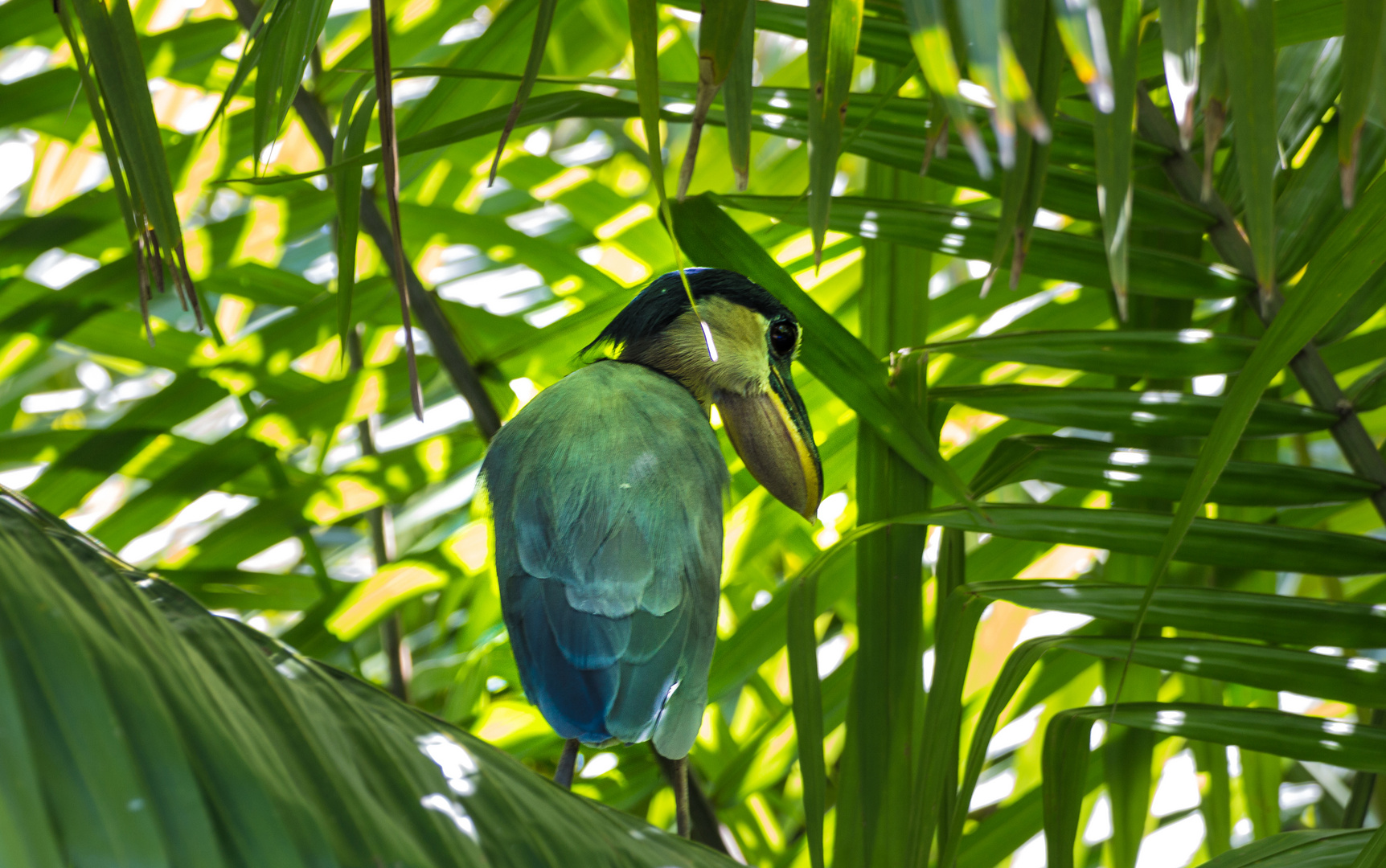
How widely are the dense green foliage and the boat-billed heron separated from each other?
2.9 inches

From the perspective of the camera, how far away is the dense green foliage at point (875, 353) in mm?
294

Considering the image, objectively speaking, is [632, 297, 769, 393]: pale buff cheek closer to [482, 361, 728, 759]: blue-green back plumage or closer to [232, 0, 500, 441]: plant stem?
[482, 361, 728, 759]: blue-green back plumage

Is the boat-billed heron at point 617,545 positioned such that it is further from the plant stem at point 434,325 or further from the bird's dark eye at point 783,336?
the plant stem at point 434,325

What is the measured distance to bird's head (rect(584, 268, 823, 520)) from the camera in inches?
17.7

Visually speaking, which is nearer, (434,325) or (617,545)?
(617,545)

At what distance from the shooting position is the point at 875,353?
55 centimetres

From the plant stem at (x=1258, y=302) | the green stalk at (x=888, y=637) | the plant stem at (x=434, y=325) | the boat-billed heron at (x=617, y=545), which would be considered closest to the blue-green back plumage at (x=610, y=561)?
the boat-billed heron at (x=617, y=545)

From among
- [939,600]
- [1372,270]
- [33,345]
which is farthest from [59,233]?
[1372,270]

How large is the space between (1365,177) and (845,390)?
0.36 m

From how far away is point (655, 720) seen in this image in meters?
Answer: 0.39

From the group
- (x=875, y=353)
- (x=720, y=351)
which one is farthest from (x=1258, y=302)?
(x=720, y=351)

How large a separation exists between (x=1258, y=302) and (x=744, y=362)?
0.31 m

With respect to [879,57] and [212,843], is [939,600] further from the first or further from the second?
[212,843]

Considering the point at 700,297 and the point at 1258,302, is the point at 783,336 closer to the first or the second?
the point at 700,297
